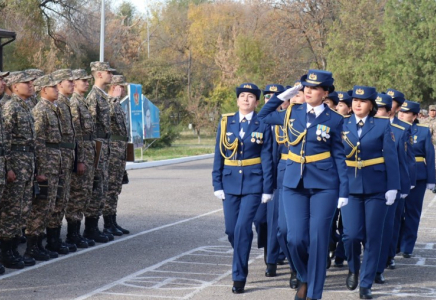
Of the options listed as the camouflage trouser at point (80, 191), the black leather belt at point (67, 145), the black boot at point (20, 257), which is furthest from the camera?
the camouflage trouser at point (80, 191)

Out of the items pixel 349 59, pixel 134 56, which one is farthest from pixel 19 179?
pixel 134 56

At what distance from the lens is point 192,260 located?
30.7 ft

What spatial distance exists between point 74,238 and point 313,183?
4.25m

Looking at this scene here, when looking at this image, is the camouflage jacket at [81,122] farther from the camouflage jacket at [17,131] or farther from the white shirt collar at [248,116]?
the white shirt collar at [248,116]

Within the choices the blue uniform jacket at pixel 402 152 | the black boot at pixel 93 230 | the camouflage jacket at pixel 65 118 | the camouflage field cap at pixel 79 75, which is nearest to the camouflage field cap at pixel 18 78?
the camouflage jacket at pixel 65 118

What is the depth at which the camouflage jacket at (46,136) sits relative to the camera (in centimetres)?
931

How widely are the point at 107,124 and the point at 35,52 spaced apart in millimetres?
28757

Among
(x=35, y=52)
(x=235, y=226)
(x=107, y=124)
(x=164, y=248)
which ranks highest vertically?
(x=35, y=52)

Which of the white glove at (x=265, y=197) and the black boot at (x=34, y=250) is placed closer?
the white glove at (x=265, y=197)

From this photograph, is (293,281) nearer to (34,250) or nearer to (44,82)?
(34,250)

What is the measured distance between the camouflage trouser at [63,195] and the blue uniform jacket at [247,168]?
2316 mm

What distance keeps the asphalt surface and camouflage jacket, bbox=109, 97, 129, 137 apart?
1.45 meters

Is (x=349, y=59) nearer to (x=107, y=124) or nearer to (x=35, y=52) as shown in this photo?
(x=35, y=52)

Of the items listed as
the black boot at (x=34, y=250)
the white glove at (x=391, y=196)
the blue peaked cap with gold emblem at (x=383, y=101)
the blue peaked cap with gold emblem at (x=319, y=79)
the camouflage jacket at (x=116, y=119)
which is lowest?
the black boot at (x=34, y=250)
